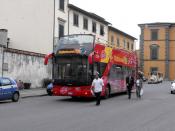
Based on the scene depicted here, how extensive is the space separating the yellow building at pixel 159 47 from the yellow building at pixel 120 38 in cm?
1658

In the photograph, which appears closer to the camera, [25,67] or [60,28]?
[25,67]

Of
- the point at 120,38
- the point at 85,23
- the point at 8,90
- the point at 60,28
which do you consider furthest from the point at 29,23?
the point at 120,38

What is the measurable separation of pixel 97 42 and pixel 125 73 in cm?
685

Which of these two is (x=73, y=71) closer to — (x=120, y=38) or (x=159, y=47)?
(x=120, y=38)

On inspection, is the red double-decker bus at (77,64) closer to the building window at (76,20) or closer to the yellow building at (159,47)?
the building window at (76,20)

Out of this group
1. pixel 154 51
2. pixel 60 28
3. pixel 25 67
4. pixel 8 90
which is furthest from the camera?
pixel 154 51

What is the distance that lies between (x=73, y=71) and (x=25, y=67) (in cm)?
1436

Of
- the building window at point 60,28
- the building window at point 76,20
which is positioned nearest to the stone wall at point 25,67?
the building window at point 60,28

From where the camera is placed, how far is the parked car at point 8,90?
73.9 feet

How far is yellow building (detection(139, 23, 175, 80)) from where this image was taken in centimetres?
9319

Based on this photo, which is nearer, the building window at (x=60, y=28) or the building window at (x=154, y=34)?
the building window at (x=60, y=28)

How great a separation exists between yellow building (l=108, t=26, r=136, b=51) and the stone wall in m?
23.4

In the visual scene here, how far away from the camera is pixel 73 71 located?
23125mm

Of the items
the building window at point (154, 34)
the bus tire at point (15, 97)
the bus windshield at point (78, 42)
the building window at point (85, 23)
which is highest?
the building window at point (154, 34)
